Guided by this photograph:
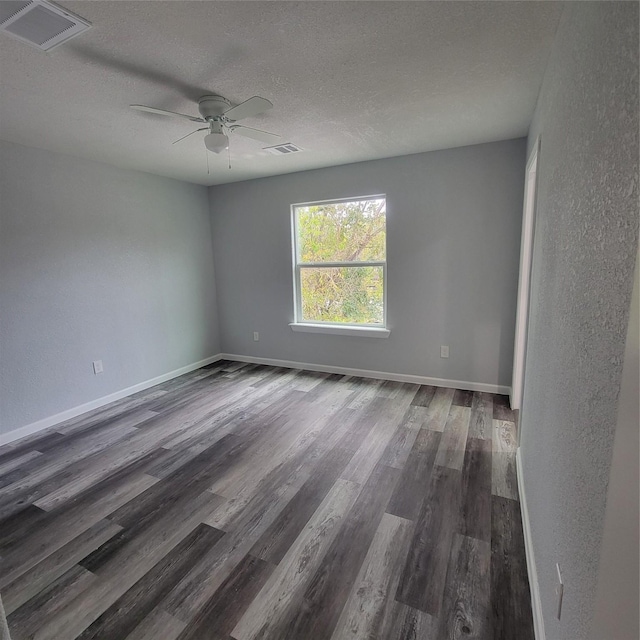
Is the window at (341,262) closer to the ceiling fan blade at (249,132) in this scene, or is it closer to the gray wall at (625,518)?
the ceiling fan blade at (249,132)

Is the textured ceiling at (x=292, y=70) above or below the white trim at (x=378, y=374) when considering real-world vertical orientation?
above

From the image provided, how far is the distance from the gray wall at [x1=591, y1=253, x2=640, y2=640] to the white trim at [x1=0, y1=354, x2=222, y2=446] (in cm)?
388

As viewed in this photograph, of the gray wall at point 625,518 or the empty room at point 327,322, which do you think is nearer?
the gray wall at point 625,518

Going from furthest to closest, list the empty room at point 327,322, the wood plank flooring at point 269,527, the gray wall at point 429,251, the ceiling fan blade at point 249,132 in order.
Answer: the gray wall at point 429,251, the ceiling fan blade at point 249,132, the wood plank flooring at point 269,527, the empty room at point 327,322

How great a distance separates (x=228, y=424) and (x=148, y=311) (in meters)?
1.83

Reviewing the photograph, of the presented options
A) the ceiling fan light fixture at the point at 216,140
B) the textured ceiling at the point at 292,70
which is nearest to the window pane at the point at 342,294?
the textured ceiling at the point at 292,70

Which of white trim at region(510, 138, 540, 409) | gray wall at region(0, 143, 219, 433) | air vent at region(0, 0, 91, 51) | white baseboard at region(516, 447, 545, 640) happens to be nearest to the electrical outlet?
white baseboard at region(516, 447, 545, 640)

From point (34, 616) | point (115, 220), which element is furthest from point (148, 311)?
point (34, 616)

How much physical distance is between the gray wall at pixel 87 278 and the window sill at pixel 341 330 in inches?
57.6

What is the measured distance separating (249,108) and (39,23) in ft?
3.06

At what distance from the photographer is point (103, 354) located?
144 inches

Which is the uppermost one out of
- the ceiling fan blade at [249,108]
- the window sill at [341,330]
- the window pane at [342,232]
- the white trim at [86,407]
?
the ceiling fan blade at [249,108]

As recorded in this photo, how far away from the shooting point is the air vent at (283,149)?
123 inches

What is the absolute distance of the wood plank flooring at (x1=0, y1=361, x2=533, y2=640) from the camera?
143cm
